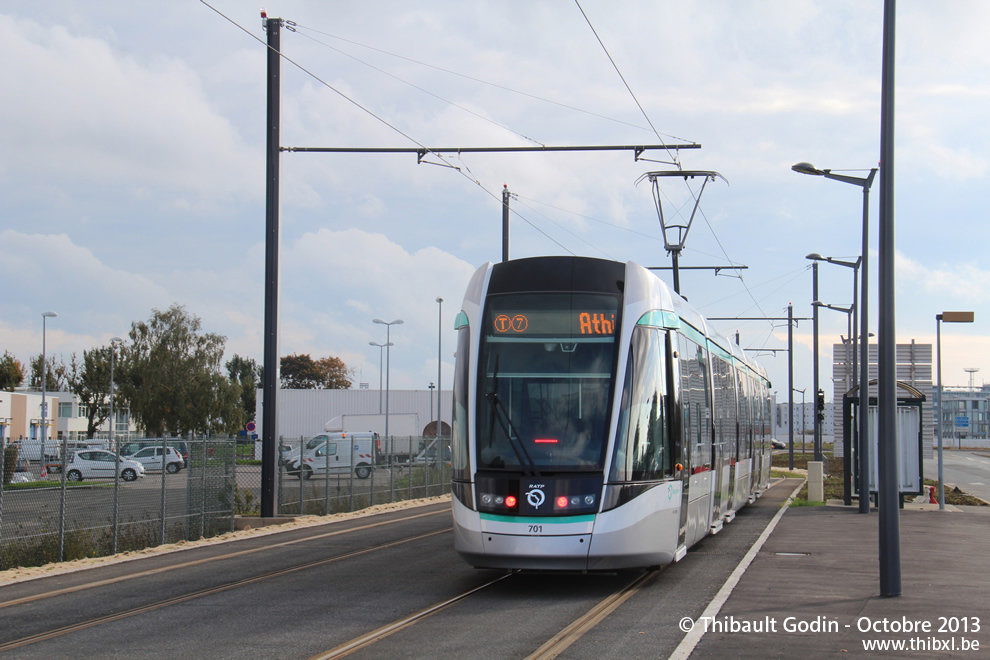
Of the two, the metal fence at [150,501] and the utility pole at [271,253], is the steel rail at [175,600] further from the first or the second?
the utility pole at [271,253]

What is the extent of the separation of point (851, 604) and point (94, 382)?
7560 centimetres

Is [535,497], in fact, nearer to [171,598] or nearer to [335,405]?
[171,598]

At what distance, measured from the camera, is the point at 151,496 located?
1670 cm

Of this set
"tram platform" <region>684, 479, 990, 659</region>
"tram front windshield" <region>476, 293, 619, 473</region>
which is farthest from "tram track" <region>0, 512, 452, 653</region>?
"tram platform" <region>684, 479, 990, 659</region>

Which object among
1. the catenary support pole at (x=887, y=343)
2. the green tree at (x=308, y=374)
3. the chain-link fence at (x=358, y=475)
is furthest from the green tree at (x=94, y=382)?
the catenary support pole at (x=887, y=343)

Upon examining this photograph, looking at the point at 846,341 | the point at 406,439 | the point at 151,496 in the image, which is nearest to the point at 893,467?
the point at 151,496

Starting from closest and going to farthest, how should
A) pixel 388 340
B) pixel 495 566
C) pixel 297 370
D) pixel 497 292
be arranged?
pixel 495 566 < pixel 497 292 < pixel 388 340 < pixel 297 370

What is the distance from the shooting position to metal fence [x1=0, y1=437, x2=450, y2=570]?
13859mm

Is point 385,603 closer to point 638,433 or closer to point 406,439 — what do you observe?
point 638,433

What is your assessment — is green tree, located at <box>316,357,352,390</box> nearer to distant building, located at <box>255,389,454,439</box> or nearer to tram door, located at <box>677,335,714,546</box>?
distant building, located at <box>255,389,454,439</box>

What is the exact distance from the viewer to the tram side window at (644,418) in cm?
1065

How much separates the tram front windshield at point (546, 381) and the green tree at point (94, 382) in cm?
6964

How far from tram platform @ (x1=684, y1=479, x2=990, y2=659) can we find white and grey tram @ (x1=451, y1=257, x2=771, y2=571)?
1.33m

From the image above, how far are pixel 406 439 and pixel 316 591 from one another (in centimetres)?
1939
